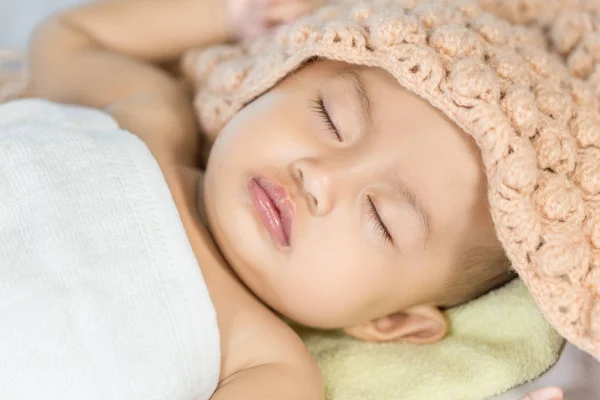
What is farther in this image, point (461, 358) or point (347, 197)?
point (461, 358)

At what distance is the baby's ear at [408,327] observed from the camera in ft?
4.25

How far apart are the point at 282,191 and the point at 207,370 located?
305 mm

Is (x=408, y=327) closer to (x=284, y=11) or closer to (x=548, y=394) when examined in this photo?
(x=548, y=394)

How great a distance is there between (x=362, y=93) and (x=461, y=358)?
485 millimetres

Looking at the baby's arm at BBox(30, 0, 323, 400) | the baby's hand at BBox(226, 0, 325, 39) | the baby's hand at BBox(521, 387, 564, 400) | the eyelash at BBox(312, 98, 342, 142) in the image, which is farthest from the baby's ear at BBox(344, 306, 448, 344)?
the baby's hand at BBox(226, 0, 325, 39)

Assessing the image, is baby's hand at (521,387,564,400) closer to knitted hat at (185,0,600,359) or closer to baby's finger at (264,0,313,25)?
knitted hat at (185,0,600,359)

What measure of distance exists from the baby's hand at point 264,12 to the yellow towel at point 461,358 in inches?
27.9

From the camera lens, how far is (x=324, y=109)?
118 cm

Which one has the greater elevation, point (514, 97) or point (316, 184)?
point (514, 97)

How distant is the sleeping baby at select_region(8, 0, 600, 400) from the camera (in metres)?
1.03

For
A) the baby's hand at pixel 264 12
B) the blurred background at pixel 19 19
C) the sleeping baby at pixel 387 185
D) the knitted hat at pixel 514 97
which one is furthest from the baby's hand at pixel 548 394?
the blurred background at pixel 19 19

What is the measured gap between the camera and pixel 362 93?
116 centimetres

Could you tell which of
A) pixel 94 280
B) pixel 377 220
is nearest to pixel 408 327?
pixel 377 220

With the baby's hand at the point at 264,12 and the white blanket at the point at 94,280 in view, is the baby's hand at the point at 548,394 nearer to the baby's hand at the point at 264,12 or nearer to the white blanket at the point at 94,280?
the white blanket at the point at 94,280
